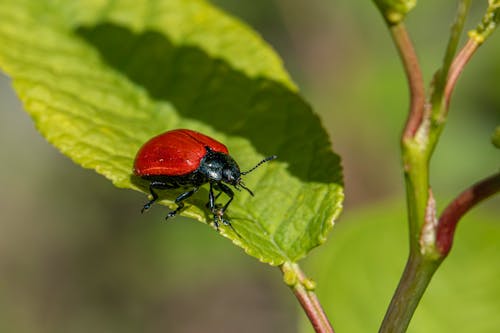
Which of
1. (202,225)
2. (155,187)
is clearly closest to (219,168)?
(155,187)

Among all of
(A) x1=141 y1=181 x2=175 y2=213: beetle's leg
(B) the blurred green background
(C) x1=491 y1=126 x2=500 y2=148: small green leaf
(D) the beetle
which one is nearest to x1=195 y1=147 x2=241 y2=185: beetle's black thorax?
(D) the beetle

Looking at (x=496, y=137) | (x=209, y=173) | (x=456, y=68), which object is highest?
(x=456, y=68)

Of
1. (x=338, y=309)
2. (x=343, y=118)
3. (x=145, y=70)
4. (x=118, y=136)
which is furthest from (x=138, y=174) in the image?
(x=343, y=118)

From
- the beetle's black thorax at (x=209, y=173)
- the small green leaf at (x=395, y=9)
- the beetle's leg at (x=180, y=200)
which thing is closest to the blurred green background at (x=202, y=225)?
the beetle's black thorax at (x=209, y=173)

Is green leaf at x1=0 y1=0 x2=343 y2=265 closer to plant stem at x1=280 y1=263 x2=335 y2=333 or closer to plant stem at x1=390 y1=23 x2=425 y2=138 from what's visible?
plant stem at x1=280 y1=263 x2=335 y2=333

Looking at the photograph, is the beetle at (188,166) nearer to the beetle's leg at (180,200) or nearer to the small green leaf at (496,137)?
the beetle's leg at (180,200)

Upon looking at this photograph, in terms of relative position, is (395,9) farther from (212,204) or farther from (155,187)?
(155,187)
